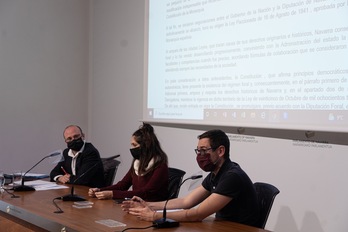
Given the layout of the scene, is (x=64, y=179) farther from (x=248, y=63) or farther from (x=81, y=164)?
(x=248, y=63)

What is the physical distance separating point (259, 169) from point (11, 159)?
2928mm

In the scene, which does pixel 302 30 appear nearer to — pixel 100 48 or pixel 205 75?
pixel 205 75

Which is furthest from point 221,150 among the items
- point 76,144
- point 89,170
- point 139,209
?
point 76,144

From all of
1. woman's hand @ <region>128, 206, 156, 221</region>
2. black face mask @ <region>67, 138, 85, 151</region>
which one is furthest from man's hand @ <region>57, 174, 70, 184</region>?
woman's hand @ <region>128, 206, 156, 221</region>

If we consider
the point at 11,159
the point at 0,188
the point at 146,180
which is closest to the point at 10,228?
the point at 0,188

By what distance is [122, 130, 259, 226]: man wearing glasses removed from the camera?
2299mm

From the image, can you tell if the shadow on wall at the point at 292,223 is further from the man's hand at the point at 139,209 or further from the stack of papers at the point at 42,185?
the stack of papers at the point at 42,185

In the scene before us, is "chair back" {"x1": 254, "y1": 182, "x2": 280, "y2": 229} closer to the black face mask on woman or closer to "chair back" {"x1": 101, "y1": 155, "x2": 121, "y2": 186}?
the black face mask on woman

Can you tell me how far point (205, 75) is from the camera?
3.97 metres

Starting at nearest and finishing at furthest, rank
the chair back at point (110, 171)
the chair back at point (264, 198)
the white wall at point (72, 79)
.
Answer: the chair back at point (264, 198)
the chair back at point (110, 171)
the white wall at point (72, 79)

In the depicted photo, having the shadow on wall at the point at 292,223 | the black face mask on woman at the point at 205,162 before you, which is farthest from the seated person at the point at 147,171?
the shadow on wall at the point at 292,223

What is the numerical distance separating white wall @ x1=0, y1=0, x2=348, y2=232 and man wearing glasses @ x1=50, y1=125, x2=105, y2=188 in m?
1.01

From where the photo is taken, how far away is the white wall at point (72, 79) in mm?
5086

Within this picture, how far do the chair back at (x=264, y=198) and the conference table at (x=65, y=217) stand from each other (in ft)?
0.83
